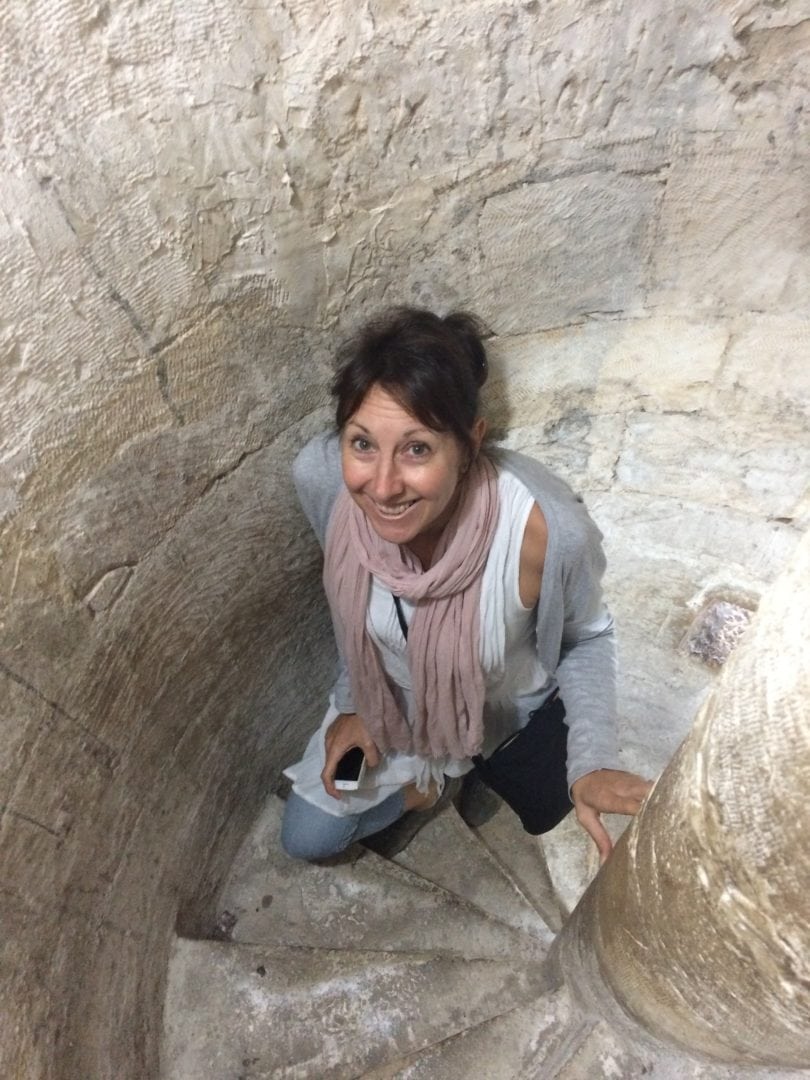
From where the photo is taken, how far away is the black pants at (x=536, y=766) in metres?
2.01

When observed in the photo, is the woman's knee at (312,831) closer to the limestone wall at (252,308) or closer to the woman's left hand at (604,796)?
the limestone wall at (252,308)

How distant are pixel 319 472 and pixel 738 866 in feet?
3.73

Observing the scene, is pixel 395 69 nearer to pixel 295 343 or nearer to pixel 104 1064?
pixel 295 343

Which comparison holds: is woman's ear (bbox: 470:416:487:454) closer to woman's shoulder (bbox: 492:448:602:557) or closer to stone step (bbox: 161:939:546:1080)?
woman's shoulder (bbox: 492:448:602:557)

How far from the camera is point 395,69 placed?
3.72ft

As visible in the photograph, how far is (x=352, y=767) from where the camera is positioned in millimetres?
2055

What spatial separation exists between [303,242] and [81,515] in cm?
65

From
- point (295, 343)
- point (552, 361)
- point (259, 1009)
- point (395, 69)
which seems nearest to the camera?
point (395, 69)

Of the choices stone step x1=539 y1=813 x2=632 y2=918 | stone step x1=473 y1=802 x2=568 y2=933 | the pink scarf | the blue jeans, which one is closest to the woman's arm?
the pink scarf

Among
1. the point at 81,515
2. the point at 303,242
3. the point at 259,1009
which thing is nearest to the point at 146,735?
the point at 81,515

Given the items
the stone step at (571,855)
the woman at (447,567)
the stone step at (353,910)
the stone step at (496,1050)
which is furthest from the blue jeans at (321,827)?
the stone step at (571,855)

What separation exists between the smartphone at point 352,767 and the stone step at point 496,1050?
2.26 feet

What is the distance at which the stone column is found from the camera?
0.69m

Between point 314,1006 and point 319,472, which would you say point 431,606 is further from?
point 314,1006
